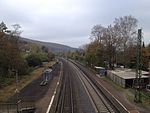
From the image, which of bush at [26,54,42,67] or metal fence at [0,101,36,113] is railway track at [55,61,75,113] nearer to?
metal fence at [0,101,36,113]

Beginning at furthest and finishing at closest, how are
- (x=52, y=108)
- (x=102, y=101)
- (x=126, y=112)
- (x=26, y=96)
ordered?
(x=26, y=96), (x=102, y=101), (x=52, y=108), (x=126, y=112)

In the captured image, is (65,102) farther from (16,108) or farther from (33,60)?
(33,60)

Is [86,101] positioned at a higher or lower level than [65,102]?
higher

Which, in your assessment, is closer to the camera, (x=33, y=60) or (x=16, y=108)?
(x=16, y=108)

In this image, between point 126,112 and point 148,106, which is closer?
point 126,112

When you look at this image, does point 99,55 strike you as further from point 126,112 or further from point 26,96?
point 126,112

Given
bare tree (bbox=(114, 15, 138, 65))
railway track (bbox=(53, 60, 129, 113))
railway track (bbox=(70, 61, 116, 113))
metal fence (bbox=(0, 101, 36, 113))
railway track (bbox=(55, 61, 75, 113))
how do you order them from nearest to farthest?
metal fence (bbox=(0, 101, 36, 113)) < railway track (bbox=(70, 61, 116, 113)) < railway track (bbox=(53, 60, 129, 113)) < railway track (bbox=(55, 61, 75, 113)) < bare tree (bbox=(114, 15, 138, 65))

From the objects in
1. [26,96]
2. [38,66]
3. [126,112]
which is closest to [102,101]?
[126,112]

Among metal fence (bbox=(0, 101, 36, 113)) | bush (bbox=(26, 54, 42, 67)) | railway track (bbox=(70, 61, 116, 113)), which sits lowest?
metal fence (bbox=(0, 101, 36, 113))

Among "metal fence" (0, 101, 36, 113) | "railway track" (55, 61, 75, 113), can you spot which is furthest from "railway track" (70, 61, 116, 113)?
"metal fence" (0, 101, 36, 113)

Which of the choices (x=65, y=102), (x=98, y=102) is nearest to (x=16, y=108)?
(x=65, y=102)

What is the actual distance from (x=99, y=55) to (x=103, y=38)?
561cm

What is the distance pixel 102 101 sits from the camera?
4131cm

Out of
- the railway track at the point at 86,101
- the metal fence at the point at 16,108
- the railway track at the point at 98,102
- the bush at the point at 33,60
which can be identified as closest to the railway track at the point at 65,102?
the railway track at the point at 86,101
